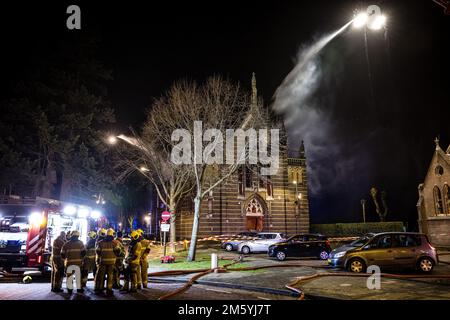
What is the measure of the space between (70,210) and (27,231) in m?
2.16

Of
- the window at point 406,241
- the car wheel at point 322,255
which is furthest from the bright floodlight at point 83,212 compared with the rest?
the window at point 406,241

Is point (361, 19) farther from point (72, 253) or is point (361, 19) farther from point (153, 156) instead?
point (153, 156)

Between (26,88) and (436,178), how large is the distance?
36.2 m

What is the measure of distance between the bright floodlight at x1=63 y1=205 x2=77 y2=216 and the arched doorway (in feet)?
77.3

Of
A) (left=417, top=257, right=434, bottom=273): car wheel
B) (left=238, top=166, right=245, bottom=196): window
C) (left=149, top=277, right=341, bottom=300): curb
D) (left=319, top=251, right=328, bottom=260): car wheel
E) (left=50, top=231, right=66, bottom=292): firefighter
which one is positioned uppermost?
(left=238, top=166, right=245, bottom=196): window

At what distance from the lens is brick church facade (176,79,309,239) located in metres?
35.2

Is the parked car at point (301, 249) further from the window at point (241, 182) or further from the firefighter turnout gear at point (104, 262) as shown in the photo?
the window at point (241, 182)

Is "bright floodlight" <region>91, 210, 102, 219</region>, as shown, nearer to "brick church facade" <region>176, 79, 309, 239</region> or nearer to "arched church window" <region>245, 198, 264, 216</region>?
"brick church facade" <region>176, 79, 309, 239</region>

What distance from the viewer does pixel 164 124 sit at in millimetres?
20125

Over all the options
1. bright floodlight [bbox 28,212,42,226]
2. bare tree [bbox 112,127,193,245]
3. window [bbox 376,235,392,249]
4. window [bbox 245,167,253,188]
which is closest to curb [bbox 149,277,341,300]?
bright floodlight [bbox 28,212,42,226]

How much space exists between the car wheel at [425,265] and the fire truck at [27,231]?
14.3m

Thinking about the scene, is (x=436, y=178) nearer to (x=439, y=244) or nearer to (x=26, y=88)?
(x=439, y=244)

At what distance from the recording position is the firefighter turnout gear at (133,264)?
1016cm
